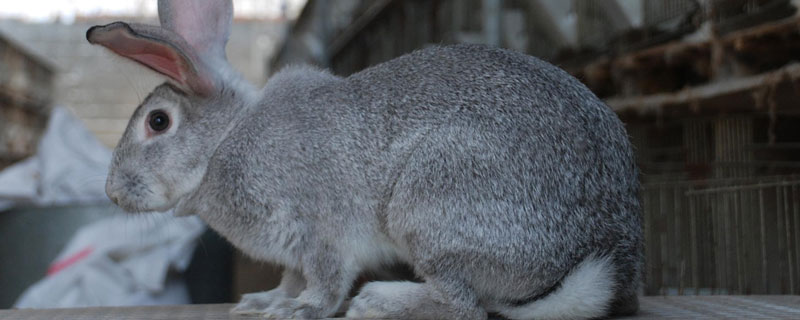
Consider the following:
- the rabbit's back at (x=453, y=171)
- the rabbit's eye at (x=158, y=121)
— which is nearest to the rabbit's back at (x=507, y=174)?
the rabbit's back at (x=453, y=171)

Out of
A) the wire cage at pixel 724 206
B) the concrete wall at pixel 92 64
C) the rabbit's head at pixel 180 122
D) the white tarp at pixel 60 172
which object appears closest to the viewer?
the rabbit's head at pixel 180 122

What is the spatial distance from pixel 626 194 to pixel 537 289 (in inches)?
10.6

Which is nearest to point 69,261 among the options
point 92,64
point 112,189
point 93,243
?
point 93,243

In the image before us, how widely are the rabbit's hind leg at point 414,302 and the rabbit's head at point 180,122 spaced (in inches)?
17.7

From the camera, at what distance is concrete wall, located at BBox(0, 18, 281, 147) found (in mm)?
14023

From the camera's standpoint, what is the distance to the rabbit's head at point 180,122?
186 cm

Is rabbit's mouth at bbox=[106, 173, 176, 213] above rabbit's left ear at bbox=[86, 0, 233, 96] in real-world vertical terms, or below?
below

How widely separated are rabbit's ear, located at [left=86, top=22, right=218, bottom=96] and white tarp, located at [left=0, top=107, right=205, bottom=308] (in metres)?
1.07

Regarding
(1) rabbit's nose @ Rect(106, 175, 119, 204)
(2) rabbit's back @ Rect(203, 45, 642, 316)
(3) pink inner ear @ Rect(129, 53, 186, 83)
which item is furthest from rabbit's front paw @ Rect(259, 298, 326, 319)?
(3) pink inner ear @ Rect(129, 53, 186, 83)

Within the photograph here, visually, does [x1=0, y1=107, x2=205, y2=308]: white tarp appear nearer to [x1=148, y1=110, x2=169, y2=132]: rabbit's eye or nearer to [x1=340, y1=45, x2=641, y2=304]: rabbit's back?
[x1=148, y1=110, x2=169, y2=132]: rabbit's eye

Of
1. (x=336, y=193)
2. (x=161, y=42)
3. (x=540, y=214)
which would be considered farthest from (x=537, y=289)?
(x=161, y=42)

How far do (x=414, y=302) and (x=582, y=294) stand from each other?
33 centimetres

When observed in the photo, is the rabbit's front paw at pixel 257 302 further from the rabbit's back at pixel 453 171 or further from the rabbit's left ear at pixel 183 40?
the rabbit's left ear at pixel 183 40

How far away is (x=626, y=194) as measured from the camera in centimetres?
174
